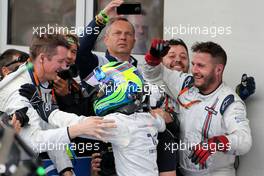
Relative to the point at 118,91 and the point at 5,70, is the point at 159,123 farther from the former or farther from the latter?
the point at 5,70

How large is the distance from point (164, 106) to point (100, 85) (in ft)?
2.60

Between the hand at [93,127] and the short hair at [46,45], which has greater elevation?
the short hair at [46,45]

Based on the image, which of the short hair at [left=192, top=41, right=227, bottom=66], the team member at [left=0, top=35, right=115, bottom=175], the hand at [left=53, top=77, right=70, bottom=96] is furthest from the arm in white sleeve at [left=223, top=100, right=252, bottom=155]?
the hand at [left=53, top=77, right=70, bottom=96]

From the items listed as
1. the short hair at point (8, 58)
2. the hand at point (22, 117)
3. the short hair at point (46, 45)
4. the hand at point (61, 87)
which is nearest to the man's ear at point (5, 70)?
the short hair at point (8, 58)

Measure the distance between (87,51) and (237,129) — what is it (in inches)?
44.3

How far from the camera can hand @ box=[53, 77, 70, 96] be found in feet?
11.4

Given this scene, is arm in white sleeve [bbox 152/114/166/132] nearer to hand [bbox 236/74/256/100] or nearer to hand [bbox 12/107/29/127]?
hand [bbox 12/107/29/127]

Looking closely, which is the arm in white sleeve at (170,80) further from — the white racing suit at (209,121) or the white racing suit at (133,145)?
the white racing suit at (133,145)

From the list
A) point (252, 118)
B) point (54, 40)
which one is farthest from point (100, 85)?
point (252, 118)

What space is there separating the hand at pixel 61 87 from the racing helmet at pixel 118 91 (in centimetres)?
47

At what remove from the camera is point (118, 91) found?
9.72 feet

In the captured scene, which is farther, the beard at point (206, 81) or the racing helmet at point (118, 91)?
the beard at point (206, 81)

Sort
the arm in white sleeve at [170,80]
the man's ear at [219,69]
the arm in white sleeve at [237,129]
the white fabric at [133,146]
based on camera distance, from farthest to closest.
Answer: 1. the arm in white sleeve at [170,80]
2. the man's ear at [219,69]
3. the arm in white sleeve at [237,129]
4. the white fabric at [133,146]

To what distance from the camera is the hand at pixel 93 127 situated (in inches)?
110
